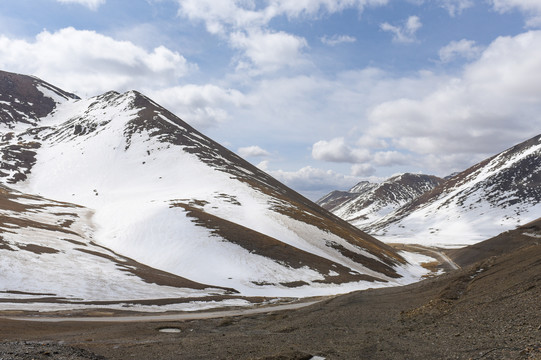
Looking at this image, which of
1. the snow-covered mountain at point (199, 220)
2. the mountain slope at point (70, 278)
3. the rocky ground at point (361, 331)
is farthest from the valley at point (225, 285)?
the snow-covered mountain at point (199, 220)

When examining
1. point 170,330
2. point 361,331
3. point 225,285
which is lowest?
point 225,285

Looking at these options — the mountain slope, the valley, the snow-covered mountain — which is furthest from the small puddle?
the snow-covered mountain

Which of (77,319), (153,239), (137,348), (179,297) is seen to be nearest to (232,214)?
(153,239)

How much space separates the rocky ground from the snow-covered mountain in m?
30.2

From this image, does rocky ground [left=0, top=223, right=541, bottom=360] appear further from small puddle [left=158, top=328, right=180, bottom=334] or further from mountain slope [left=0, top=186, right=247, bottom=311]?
mountain slope [left=0, top=186, right=247, bottom=311]

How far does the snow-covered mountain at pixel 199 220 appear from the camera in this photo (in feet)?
246

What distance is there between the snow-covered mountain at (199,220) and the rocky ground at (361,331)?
30.2 meters

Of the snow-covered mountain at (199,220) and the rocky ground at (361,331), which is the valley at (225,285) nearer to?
the rocky ground at (361,331)

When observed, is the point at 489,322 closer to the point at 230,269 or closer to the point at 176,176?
the point at 230,269

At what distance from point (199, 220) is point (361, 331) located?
69.3m

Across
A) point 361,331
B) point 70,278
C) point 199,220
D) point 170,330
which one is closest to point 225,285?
point 70,278

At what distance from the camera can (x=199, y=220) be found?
92.5 m

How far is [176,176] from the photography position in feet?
501

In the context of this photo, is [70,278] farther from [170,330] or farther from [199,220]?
[199,220]
